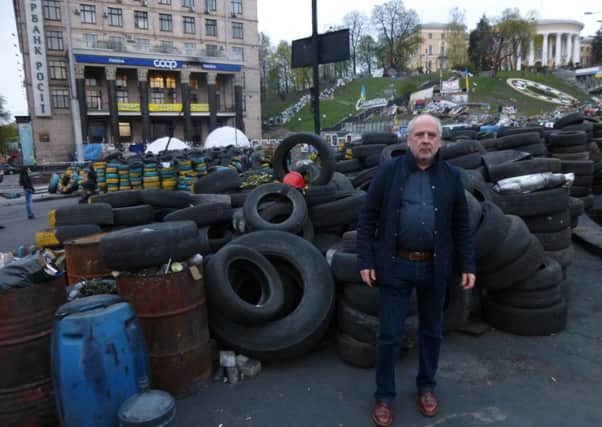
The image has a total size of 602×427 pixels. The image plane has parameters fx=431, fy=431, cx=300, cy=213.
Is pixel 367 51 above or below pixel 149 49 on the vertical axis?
above

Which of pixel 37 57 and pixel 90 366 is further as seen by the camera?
pixel 37 57

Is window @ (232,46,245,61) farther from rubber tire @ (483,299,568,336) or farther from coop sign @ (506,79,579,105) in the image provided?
rubber tire @ (483,299,568,336)

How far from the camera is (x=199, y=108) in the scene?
52.9 meters

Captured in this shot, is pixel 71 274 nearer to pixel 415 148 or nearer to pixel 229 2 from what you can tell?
pixel 415 148

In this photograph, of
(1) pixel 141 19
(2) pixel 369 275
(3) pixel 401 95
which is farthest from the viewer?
(3) pixel 401 95

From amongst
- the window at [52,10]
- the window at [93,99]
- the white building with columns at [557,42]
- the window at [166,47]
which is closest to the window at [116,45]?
the window at [166,47]

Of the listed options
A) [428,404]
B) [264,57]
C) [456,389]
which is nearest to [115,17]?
[264,57]

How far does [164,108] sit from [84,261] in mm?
49795

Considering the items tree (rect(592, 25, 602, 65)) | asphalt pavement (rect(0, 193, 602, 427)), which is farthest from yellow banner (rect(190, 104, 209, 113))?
tree (rect(592, 25, 602, 65))

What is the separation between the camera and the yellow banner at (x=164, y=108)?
50.0 m

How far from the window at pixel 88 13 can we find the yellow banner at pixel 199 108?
13.8 m

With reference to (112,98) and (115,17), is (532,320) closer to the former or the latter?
(112,98)

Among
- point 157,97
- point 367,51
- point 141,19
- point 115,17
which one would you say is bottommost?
point 157,97

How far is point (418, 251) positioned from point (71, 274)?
11.8 feet
